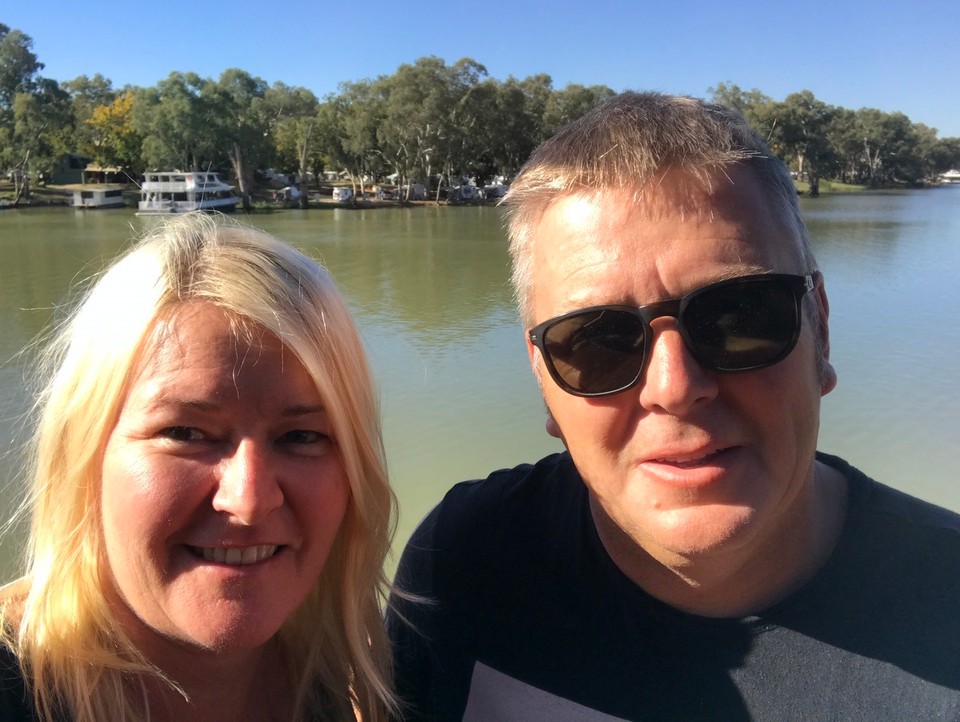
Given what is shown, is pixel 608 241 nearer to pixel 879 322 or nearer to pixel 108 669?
pixel 108 669

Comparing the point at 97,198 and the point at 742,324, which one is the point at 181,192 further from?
the point at 742,324

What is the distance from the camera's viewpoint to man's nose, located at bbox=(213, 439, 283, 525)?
1.45 m

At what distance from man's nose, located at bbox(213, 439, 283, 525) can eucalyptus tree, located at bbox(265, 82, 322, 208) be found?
5414 cm

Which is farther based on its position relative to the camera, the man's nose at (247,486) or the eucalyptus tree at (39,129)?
the eucalyptus tree at (39,129)

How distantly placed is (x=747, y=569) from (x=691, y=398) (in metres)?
0.41

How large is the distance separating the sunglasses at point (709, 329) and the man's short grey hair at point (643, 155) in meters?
0.16

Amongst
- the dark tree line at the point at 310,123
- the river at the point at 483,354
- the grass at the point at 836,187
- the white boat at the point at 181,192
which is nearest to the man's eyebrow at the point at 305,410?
the river at the point at 483,354

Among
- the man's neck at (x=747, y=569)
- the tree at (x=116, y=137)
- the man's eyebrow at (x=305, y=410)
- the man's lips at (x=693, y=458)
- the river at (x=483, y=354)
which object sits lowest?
the river at (x=483, y=354)

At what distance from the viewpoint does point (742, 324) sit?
1.49 metres

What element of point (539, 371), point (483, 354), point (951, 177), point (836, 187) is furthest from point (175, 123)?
point (951, 177)

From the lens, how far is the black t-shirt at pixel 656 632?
4.85ft

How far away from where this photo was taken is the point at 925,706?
143cm

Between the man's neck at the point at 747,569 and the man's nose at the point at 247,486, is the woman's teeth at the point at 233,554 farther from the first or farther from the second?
the man's neck at the point at 747,569

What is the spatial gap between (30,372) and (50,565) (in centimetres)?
914
